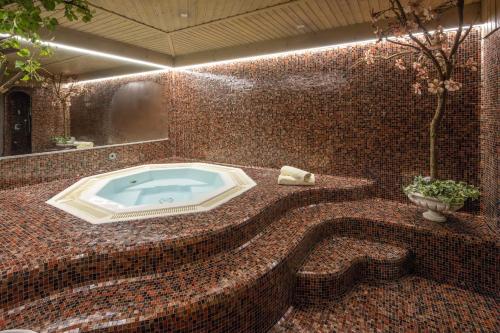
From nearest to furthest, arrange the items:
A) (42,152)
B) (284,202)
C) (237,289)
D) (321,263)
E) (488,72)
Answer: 1. (237,289)
2. (321,263)
3. (488,72)
4. (284,202)
5. (42,152)

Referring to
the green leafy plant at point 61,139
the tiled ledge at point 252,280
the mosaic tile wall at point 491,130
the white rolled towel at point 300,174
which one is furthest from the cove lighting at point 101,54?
the mosaic tile wall at point 491,130

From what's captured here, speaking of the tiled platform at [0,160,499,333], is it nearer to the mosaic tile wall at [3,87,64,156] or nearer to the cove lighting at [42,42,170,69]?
the mosaic tile wall at [3,87,64,156]

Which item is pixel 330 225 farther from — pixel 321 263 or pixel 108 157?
pixel 108 157

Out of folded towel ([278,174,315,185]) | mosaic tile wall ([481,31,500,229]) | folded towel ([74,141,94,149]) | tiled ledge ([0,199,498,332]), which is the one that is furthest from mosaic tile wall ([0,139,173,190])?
mosaic tile wall ([481,31,500,229])

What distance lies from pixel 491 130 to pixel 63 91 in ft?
16.0

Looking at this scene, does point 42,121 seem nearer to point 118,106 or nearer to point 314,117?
point 118,106

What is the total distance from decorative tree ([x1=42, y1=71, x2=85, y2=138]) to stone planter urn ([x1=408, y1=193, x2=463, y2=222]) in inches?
167

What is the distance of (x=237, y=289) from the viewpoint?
1.62 meters

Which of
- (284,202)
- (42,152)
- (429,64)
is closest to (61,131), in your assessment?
(42,152)

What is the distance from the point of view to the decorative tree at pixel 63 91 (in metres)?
3.84

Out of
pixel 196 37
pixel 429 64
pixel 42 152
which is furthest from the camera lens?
pixel 196 37

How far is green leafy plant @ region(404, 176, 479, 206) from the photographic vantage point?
7.84 ft

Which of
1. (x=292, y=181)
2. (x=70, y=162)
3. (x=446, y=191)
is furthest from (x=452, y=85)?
(x=70, y=162)

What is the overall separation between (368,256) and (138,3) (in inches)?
117
